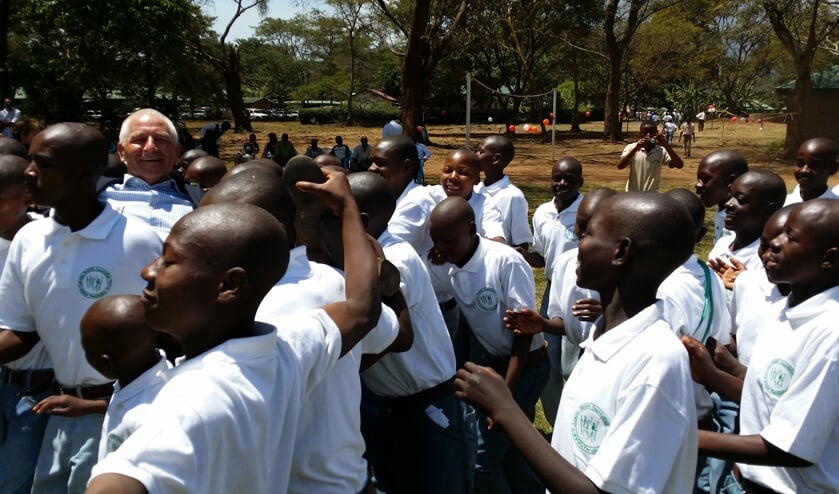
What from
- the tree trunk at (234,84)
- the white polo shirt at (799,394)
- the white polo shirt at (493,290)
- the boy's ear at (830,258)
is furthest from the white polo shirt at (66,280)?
the tree trunk at (234,84)

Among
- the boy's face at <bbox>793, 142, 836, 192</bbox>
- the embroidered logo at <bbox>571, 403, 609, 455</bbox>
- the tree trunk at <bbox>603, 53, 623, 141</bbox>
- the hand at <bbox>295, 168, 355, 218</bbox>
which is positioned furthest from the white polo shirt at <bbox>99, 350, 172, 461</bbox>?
the tree trunk at <bbox>603, 53, 623, 141</bbox>

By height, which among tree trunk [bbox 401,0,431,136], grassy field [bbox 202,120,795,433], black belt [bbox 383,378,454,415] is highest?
tree trunk [bbox 401,0,431,136]

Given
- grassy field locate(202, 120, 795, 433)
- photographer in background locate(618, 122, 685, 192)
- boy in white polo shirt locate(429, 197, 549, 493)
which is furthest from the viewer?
grassy field locate(202, 120, 795, 433)

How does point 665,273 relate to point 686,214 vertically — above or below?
below

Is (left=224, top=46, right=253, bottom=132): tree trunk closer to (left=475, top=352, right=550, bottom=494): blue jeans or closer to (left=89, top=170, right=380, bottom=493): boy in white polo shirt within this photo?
(left=475, top=352, right=550, bottom=494): blue jeans

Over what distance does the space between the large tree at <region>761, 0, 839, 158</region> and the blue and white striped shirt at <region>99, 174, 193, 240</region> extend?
71.2 feet

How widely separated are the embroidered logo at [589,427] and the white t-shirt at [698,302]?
1260 millimetres

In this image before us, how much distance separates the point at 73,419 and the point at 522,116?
43.5 metres

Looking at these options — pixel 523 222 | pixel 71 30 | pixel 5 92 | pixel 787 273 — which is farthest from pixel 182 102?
pixel 787 273

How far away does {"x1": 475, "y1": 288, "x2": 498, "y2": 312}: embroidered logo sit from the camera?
355 centimetres

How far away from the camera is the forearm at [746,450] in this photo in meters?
2.12

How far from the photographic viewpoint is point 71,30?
26.7 metres

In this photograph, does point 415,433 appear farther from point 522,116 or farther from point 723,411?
point 522,116

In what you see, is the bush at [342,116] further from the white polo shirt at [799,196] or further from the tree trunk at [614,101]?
the white polo shirt at [799,196]
